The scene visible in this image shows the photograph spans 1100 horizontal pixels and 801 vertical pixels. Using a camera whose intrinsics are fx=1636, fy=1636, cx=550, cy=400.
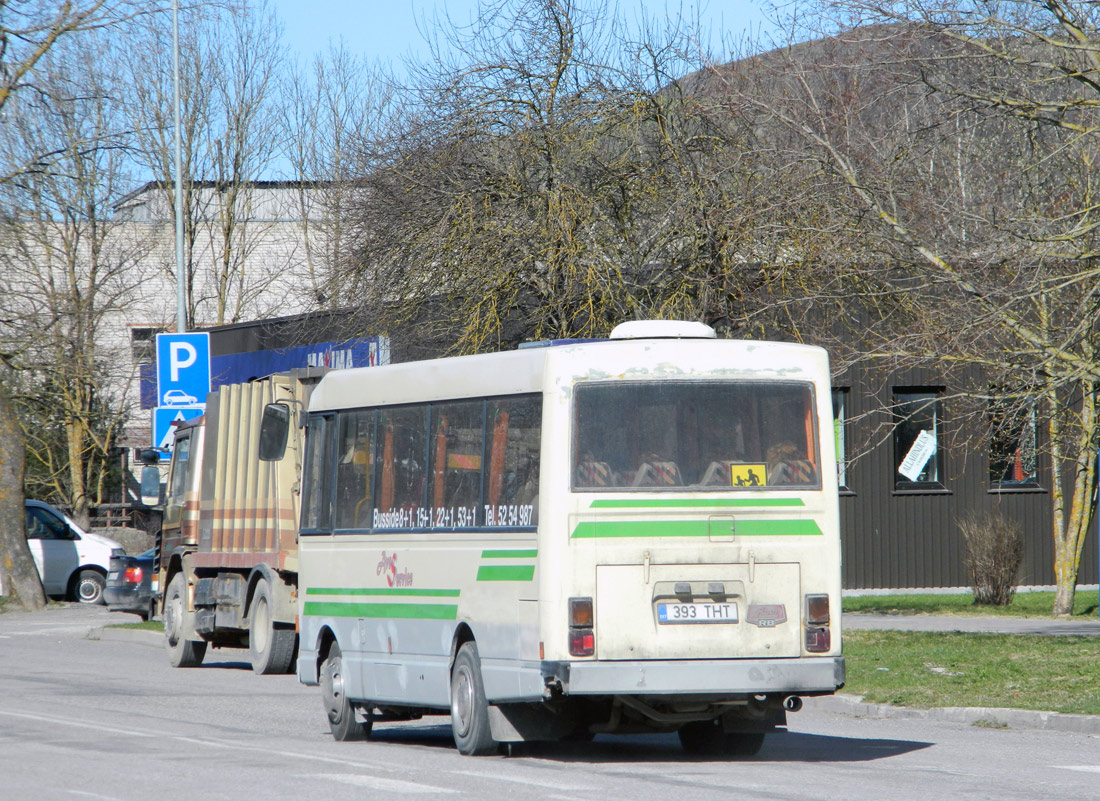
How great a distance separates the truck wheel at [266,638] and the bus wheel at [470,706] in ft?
26.9

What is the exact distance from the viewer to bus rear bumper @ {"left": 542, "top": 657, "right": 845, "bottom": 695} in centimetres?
998

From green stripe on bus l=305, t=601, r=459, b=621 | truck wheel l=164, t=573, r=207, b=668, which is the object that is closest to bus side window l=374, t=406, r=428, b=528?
green stripe on bus l=305, t=601, r=459, b=621

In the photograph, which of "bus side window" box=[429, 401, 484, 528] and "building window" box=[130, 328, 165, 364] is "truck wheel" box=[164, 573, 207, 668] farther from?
"building window" box=[130, 328, 165, 364]

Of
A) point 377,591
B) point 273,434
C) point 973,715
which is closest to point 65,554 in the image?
point 273,434

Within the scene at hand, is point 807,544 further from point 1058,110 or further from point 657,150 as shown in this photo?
point 657,150

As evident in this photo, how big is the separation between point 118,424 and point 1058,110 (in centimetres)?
3173

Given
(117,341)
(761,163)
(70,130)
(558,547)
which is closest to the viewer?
(558,547)

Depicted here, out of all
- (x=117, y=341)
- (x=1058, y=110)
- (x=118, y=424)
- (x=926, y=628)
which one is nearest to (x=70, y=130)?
(x=118, y=424)

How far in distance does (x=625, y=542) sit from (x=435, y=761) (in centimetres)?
199

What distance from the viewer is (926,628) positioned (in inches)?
870

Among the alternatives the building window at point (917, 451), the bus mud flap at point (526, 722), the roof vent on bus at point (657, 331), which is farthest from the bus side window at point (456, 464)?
the building window at point (917, 451)

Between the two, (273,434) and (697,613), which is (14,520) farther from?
(697,613)

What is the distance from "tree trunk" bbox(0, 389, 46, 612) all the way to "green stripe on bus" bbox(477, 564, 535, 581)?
22094 millimetres

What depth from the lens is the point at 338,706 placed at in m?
12.6
